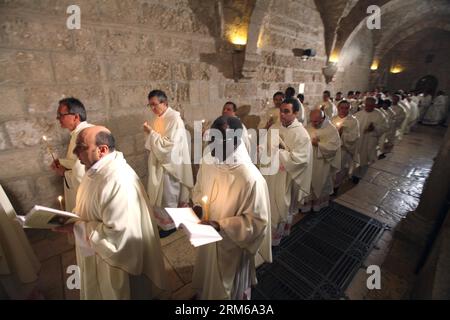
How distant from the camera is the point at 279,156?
10.5 feet

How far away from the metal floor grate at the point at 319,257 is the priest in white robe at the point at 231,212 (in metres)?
0.72

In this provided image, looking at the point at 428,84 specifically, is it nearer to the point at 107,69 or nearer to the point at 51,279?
the point at 107,69

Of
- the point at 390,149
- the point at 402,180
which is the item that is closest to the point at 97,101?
the point at 402,180

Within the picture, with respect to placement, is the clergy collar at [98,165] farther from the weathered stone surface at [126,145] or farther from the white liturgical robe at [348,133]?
the white liturgical robe at [348,133]

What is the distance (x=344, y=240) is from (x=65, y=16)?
5.48 meters

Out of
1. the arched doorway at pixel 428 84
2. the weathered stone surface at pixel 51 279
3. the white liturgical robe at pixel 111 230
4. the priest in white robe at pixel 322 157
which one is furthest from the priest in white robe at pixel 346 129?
the arched doorway at pixel 428 84

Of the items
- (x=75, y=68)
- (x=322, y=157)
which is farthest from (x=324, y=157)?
(x=75, y=68)

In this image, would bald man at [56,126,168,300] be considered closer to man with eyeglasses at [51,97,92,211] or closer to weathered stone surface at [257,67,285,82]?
man with eyeglasses at [51,97,92,211]

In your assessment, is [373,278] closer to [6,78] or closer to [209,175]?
[209,175]

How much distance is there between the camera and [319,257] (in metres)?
3.12

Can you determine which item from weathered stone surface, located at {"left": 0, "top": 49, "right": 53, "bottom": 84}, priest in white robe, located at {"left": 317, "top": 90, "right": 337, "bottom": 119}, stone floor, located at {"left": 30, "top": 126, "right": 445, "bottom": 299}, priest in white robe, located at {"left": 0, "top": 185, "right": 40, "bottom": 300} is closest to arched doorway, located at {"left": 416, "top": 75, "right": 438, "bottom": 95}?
stone floor, located at {"left": 30, "top": 126, "right": 445, "bottom": 299}

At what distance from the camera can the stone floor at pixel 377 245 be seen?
266cm

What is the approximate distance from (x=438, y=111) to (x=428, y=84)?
350 centimetres

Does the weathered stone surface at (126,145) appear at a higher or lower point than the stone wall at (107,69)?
lower
